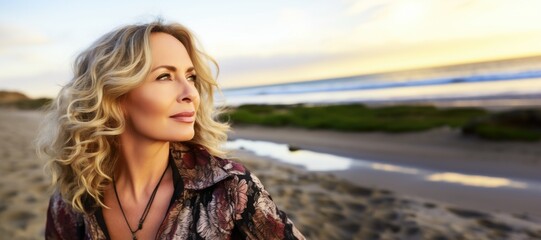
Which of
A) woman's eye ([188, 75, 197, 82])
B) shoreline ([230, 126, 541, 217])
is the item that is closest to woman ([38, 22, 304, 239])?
woman's eye ([188, 75, 197, 82])

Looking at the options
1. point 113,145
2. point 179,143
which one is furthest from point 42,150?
point 179,143

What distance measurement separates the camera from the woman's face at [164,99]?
1559mm

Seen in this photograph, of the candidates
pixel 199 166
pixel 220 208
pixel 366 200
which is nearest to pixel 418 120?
pixel 366 200

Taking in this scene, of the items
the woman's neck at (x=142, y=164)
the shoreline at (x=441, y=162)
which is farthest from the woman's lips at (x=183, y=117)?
the shoreline at (x=441, y=162)

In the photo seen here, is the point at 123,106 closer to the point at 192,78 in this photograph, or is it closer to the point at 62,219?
the point at 192,78

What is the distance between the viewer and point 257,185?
1510 mm

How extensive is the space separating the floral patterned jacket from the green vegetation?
14.1ft

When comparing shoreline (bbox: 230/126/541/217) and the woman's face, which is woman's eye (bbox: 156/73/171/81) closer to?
the woman's face

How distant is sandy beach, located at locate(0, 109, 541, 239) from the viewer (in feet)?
13.6

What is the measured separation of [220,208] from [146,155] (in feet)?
1.39

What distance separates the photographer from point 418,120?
1277 cm

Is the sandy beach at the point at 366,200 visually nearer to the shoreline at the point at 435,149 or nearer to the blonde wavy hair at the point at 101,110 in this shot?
the shoreline at the point at 435,149

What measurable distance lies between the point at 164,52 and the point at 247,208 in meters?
0.68

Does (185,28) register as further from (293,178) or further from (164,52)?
(293,178)
